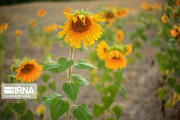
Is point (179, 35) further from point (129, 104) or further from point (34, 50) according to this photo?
point (34, 50)

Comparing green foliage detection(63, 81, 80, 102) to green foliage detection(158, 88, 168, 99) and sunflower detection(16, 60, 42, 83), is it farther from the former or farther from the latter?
green foliage detection(158, 88, 168, 99)

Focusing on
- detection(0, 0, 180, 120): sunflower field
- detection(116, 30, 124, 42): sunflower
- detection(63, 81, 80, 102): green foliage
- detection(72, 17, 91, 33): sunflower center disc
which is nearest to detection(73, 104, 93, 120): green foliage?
detection(0, 0, 180, 120): sunflower field

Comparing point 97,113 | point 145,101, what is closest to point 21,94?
point 97,113

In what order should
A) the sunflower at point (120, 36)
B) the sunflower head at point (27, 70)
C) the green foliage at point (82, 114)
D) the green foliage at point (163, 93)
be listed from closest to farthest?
the green foliage at point (82, 114)
the sunflower head at point (27, 70)
the green foliage at point (163, 93)
the sunflower at point (120, 36)

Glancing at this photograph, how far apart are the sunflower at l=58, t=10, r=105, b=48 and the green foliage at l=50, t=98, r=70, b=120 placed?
1.40 ft

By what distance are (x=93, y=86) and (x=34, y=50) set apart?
1808 mm

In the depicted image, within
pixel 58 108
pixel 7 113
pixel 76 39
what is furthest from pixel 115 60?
pixel 7 113

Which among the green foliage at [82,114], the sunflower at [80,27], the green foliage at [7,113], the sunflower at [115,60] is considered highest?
the sunflower at [80,27]

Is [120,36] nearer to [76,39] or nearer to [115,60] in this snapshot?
[115,60]

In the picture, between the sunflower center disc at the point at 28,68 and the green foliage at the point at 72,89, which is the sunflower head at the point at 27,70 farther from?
the green foliage at the point at 72,89

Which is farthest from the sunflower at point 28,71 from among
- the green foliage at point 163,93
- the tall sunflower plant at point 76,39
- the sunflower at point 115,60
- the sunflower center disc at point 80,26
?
the green foliage at point 163,93

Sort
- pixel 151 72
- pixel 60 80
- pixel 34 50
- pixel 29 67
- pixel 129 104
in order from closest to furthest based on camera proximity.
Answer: pixel 29 67 → pixel 129 104 → pixel 60 80 → pixel 151 72 → pixel 34 50

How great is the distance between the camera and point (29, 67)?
1253 mm

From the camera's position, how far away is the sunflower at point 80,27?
91cm
